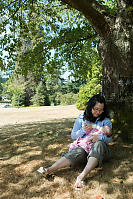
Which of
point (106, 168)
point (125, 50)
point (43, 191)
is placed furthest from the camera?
point (125, 50)

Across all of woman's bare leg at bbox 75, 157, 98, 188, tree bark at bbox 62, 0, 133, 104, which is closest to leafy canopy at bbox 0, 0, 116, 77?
tree bark at bbox 62, 0, 133, 104

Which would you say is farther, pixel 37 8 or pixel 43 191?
pixel 37 8

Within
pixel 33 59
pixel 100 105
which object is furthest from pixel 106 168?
pixel 33 59

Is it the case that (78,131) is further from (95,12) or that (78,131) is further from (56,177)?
(95,12)

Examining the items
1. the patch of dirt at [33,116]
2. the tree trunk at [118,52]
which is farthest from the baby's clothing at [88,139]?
the patch of dirt at [33,116]

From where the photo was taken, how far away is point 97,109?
11.6 feet

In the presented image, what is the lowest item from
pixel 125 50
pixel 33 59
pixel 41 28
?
pixel 125 50

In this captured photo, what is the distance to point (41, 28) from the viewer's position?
9977 millimetres

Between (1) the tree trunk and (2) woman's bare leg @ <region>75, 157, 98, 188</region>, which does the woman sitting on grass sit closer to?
(2) woman's bare leg @ <region>75, 157, 98, 188</region>

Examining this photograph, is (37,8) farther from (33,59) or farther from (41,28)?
(33,59)

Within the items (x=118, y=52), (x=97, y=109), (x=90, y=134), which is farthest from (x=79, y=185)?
(x=118, y=52)

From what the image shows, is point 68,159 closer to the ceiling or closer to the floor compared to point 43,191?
closer to the ceiling

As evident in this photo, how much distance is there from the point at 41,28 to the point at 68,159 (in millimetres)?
8389

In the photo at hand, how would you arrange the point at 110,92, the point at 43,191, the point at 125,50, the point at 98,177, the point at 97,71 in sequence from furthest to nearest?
the point at 97,71 < the point at 110,92 < the point at 125,50 < the point at 98,177 < the point at 43,191
